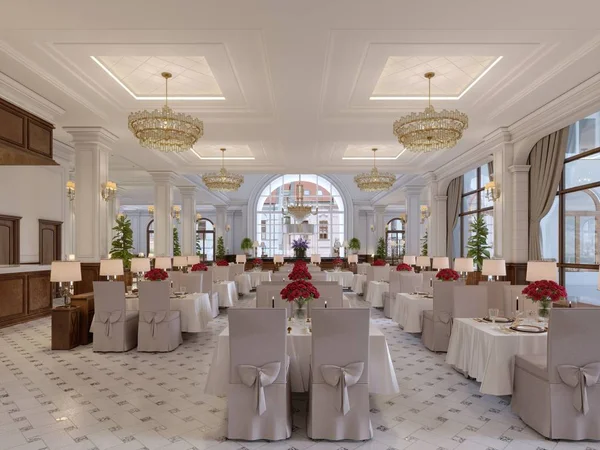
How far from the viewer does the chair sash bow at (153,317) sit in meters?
6.25

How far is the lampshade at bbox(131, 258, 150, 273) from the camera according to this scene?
7445 millimetres

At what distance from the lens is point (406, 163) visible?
1297 centimetres

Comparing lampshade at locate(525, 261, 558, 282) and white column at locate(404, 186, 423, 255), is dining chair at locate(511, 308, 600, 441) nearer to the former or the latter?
lampshade at locate(525, 261, 558, 282)

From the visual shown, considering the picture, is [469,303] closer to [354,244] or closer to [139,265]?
[139,265]

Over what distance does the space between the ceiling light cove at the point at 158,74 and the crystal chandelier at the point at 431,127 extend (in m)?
2.90

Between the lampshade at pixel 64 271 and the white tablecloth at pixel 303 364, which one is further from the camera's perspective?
the lampshade at pixel 64 271

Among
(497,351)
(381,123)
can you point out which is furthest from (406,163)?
(497,351)

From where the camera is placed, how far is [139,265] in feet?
24.7

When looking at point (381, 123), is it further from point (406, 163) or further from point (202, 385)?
point (202, 385)

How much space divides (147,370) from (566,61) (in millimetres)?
6390

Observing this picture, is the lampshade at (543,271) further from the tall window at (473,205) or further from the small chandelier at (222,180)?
the small chandelier at (222,180)

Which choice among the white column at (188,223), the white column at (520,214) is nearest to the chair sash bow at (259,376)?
the white column at (520,214)

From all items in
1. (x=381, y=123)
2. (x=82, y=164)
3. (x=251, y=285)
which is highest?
(x=381, y=123)

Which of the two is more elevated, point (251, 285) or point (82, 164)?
point (82, 164)
